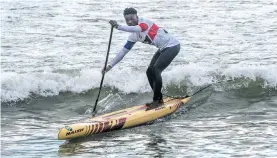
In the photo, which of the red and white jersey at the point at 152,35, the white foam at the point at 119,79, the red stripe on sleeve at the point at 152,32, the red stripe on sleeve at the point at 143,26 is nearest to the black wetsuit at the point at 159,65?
the red and white jersey at the point at 152,35

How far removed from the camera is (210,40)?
2419cm

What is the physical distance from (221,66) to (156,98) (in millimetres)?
6362

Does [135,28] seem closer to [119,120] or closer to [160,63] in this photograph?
[160,63]

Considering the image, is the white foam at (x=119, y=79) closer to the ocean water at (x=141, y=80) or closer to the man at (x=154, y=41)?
the ocean water at (x=141, y=80)

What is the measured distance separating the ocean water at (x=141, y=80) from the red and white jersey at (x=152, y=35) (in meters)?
1.50

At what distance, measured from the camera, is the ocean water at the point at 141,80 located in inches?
429

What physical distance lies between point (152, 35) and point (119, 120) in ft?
6.23

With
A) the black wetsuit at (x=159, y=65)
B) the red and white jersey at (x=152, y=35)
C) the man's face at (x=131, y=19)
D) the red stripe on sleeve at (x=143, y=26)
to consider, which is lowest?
the black wetsuit at (x=159, y=65)

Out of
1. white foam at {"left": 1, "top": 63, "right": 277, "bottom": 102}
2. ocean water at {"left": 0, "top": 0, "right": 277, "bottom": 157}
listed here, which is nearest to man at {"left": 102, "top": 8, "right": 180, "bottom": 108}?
ocean water at {"left": 0, "top": 0, "right": 277, "bottom": 157}

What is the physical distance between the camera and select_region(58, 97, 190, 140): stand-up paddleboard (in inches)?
442

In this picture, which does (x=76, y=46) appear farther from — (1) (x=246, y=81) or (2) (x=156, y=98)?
(2) (x=156, y=98)

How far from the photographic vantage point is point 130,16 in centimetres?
1277

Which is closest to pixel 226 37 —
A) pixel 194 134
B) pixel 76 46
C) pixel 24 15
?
pixel 76 46

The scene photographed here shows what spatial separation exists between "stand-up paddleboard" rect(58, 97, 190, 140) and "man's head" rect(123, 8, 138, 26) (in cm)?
173
